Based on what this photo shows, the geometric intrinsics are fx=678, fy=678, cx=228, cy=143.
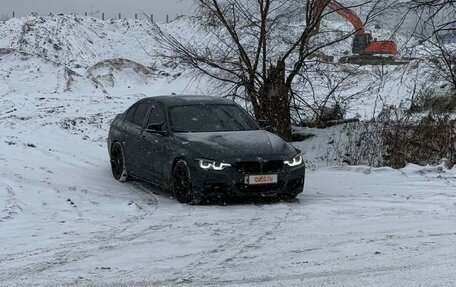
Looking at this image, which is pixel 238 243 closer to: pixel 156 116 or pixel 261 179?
pixel 261 179

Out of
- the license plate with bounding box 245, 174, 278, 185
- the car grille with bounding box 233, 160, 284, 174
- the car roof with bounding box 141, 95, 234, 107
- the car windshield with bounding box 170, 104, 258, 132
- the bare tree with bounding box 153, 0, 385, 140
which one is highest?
the bare tree with bounding box 153, 0, 385, 140

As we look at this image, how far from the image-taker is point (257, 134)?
31.1ft

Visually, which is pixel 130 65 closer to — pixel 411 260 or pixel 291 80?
pixel 291 80

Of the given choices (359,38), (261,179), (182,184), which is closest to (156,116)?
(182,184)

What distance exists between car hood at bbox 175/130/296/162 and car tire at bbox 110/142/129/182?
1893 mm

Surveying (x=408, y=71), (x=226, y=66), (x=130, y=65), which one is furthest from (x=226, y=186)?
(x=130, y=65)

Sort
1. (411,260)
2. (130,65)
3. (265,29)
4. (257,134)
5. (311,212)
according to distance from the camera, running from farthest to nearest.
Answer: (130,65) → (265,29) → (257,134) → (311,212) → (411,260)

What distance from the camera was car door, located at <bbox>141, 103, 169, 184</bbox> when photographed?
9.44m

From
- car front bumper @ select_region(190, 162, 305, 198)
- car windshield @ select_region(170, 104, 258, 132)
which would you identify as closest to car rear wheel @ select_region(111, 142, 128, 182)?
car windshield @ select_region(170, 104, 258, 132)

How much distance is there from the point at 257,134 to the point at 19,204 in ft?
10.9

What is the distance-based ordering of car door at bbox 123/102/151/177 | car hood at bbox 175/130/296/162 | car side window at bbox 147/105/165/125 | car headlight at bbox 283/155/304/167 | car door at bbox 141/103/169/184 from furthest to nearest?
car door at bbox 123/102/151/177, car side window at bbox 147/105/165/125, car door at bbox 141/103/169/184, car headlight at bbox 283/155/304/167, car hood at bbox 175/130/296/162

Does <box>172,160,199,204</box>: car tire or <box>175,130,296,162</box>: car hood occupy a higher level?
<box>175,130,296,162</box>: car hood

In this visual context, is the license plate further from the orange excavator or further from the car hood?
the orange excavator

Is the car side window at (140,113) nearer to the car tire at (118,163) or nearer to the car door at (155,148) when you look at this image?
the car door at (155,148)
